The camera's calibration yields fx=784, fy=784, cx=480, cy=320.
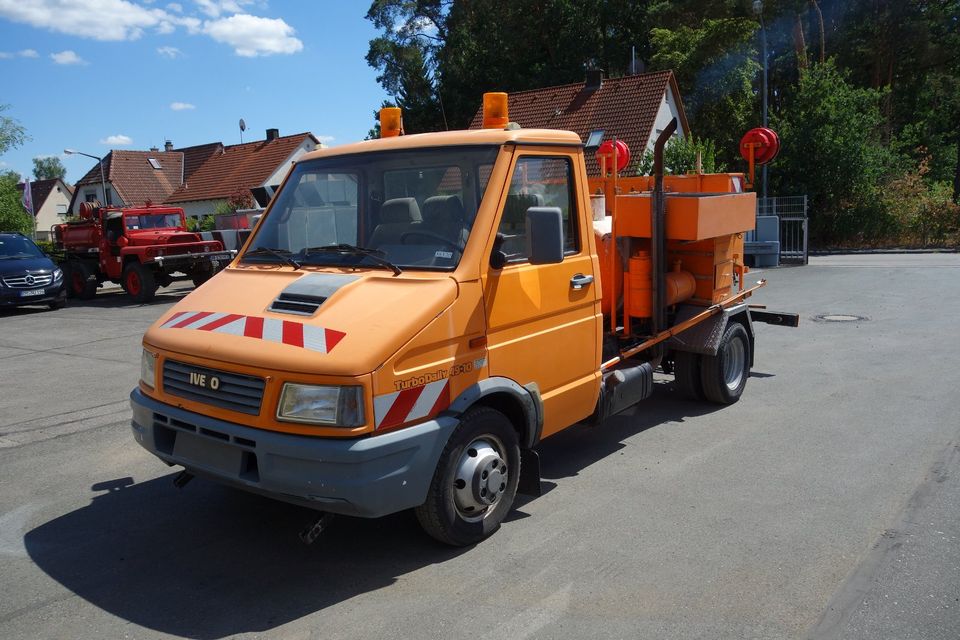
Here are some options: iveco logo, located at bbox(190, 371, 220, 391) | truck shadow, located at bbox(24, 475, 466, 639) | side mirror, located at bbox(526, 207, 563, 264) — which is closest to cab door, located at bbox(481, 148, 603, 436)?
side mirror, located at bbox(526, 207, 563, 264)

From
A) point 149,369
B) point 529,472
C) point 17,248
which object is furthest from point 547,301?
point 17,248

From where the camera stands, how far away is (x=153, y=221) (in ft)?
63.7

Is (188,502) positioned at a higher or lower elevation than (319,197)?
lower

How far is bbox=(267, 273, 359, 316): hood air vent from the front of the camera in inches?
164

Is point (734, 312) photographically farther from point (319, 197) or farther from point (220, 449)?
point (220, 449)

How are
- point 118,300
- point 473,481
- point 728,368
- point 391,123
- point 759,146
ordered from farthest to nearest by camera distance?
point 118,300
point 759,146
point 728,368
point 391,123
point 473,481

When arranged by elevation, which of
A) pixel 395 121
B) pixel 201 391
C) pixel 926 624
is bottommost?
pixel 926 624

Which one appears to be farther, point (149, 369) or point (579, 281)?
point (579, 281)

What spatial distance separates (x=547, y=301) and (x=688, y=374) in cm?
306

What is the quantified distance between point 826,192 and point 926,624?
95.9 ft

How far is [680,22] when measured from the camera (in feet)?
130

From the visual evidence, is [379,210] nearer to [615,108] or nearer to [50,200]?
[615,108]

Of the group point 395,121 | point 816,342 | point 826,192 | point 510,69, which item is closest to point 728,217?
Answer: point 395,121

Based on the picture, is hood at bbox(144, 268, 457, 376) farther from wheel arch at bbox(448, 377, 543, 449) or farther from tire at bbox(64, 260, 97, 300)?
tire at bbox(64, 260, 97, 300)
